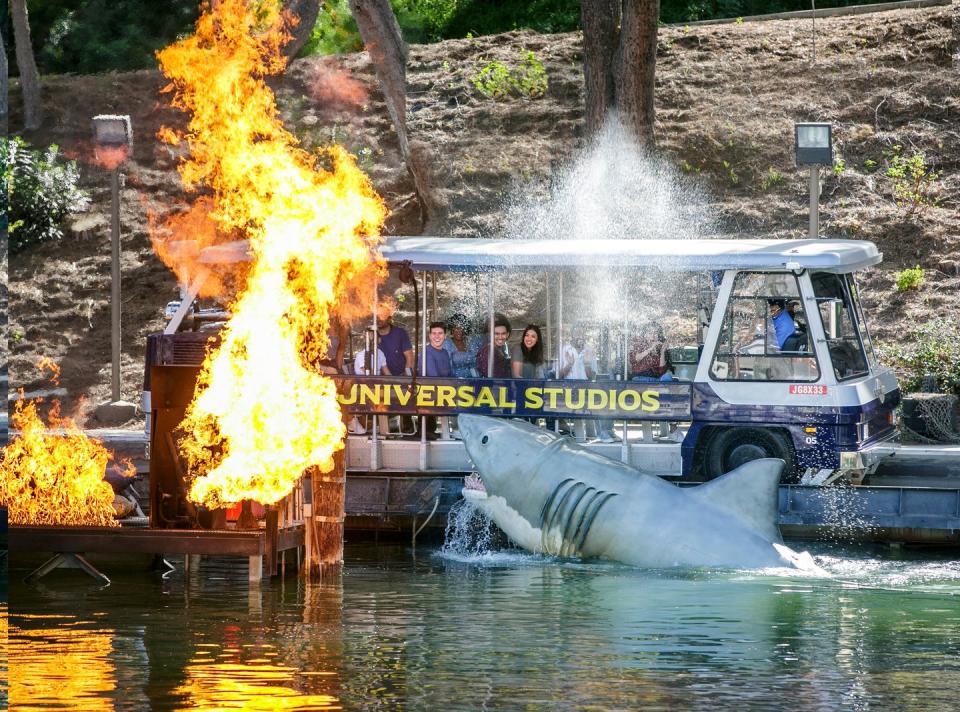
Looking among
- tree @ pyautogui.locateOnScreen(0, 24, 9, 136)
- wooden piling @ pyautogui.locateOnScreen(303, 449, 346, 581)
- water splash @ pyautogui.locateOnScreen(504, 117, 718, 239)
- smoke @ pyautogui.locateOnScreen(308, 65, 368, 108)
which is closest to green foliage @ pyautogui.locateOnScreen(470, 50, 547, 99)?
smoke @ pyautogui.locateOnScreen(308, 65, 368, 108)

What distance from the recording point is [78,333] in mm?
30375

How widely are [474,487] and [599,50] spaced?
13.3m

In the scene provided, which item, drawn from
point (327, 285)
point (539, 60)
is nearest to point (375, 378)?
point (327, 285)

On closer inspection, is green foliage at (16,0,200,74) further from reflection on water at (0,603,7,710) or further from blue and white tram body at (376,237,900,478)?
reflection on water at (0,603,7,710)

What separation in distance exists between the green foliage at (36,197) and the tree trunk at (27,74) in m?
2.69

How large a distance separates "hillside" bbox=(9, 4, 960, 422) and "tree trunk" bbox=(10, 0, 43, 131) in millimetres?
451

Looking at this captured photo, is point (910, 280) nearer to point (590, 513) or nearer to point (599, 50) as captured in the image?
point (599, 50)

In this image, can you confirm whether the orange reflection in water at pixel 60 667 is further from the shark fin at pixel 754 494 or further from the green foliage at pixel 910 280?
the green foliage at pixel 910 280

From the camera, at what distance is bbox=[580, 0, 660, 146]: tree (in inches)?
1116

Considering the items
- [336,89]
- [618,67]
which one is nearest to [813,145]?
[618,67]

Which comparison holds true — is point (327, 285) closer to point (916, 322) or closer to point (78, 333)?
point (916, 322)

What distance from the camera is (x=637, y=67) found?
28547 millimetres

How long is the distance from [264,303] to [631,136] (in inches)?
601

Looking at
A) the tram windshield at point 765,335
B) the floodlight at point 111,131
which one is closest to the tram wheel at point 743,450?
the tram windshield at point 765,335
